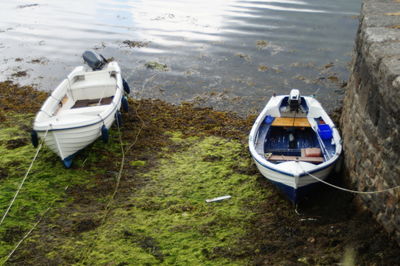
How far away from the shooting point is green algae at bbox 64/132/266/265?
580 cm

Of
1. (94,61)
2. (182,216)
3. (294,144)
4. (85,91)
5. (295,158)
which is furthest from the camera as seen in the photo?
(94,61)

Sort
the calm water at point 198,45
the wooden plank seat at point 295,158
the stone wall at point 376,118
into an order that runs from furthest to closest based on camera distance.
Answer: the calm water at point 198,45 < the wooden plank seat at point 295,158 < the stone wall at point 376,118

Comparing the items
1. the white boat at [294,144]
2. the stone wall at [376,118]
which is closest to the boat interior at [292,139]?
the white boat at [294,144]

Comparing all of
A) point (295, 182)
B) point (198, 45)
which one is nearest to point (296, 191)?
point (295, 182)

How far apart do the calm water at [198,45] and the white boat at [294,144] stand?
2072 mm

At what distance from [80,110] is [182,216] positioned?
3.55 metres

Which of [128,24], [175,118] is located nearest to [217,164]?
[175,118]

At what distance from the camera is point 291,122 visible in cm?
860

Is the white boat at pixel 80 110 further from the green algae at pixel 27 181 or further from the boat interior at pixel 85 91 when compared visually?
the green algae at pixel 27 181

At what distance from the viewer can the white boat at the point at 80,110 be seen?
7.71 metres

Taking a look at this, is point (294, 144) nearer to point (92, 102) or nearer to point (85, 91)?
point (92, 102)

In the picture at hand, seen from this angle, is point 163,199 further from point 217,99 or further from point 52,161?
point 217,99

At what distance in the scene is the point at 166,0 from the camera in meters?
22.8

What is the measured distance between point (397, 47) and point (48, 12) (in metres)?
19.5
